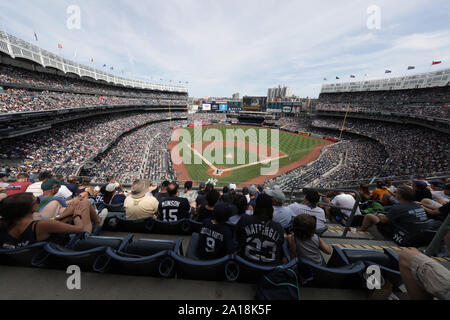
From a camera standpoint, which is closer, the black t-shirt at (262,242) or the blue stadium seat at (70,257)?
the blue stadium seat at (70,257)

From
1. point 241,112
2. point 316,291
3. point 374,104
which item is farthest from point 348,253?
point 241,112

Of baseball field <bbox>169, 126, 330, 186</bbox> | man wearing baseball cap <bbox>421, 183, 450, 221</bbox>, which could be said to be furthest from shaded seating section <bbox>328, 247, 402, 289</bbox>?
baseball field <bbox>169, 126, 330, 186</bbox>

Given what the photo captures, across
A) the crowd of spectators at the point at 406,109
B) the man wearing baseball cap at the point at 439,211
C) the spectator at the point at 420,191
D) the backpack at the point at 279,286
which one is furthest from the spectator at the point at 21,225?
the crowd of spectators at the point at 406,109

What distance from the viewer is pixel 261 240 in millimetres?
2734

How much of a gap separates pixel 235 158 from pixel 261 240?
30.4 metres

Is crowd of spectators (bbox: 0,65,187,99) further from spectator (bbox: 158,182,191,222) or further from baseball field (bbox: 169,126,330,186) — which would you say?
spectator (bbox: 158,182,191,222)

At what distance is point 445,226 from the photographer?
10.7 ft

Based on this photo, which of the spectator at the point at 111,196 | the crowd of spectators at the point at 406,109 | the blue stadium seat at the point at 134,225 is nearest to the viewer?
the blue stadium seat at the point at 134,225

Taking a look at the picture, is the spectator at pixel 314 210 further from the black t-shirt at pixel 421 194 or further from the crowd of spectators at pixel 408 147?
the crowd of spectators at pixel 408 147

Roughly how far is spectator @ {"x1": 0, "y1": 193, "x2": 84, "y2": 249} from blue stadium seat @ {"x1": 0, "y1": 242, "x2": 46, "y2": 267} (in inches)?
5.1

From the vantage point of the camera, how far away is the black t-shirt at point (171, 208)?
4340 millimetres

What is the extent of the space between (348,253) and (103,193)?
7.77 meters

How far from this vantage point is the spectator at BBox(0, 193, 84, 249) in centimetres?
247

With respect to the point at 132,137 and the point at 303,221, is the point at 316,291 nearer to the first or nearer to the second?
the point at 303,221
